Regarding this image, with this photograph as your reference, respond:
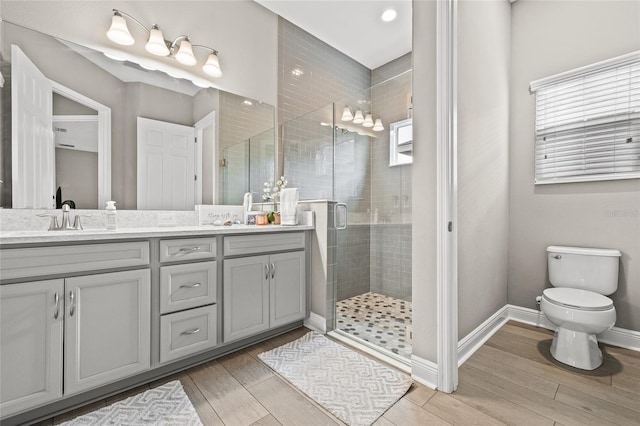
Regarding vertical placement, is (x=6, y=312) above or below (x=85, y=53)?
below

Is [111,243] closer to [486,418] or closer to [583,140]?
[486,418]

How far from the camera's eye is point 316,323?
2309 mm

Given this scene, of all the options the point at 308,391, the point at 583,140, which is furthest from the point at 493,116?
the point at 308,391

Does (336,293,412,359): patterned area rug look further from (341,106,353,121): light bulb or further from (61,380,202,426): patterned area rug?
(341,106,353,121): light bulb

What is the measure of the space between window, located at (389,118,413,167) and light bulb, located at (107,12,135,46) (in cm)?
211

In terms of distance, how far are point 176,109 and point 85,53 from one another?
596 mm

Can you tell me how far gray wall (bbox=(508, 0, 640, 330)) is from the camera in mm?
2035

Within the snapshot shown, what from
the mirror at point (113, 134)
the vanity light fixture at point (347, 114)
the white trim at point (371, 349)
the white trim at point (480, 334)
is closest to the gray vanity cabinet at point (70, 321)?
the mirror at point (113, 134)

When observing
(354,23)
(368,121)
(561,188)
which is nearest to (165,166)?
(368,121)

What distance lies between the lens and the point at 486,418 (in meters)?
1.33

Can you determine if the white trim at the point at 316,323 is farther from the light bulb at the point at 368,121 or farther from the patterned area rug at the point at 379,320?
the light bulb at the point at 368,121

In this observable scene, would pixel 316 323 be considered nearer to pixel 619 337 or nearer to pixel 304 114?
pixel 304 114

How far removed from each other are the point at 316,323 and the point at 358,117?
196 cm

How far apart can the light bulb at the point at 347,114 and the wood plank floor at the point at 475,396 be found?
222 centimetres
